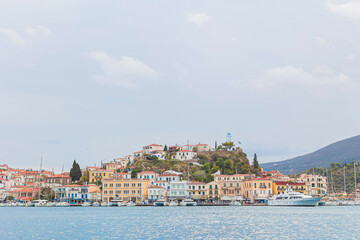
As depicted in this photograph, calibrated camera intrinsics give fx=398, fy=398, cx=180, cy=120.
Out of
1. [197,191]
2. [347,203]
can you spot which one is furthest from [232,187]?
[347,203]

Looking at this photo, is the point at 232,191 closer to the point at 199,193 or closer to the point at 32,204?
the point at 199,193

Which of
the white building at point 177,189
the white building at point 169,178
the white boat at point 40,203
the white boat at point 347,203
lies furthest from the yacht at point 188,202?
the white boat at point 347,203

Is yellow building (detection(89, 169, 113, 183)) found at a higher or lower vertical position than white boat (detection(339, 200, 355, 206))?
higher

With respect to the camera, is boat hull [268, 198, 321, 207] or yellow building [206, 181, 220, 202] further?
yellow building [206, 181, 220, 202]

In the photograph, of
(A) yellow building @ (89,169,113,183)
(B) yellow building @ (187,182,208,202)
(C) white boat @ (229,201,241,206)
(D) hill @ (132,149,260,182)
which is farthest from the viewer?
(A) yellow building @ (89,169,113,183)

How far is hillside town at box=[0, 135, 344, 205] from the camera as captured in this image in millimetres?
107750

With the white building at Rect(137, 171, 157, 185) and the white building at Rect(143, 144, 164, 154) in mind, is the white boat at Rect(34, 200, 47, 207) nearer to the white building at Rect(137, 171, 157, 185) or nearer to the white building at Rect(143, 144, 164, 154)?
Result: the white building at Rect(137, 171, 157, 185)

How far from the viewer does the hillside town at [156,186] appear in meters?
108

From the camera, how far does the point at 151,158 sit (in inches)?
5285

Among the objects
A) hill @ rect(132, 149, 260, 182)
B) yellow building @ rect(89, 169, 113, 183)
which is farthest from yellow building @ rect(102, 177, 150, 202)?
yellow building @ rect(89, 169, 113, 183)

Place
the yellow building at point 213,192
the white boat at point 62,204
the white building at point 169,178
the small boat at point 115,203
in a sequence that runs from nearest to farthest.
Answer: the small boat at point 115,203
the yellow building at point 213,192
the white boat at point 62,204
the white building at point 169,178

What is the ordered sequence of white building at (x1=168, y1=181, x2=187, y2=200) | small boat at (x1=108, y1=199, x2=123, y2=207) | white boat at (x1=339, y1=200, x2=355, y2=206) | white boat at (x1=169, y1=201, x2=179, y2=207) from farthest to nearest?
white boat at (x1=339, y1=200, x2=355, y2=206), white building at (x1=168, y1=181, x2=187, y2=200), small boat at (x1=108, y1=199, x2=123, y2=207), white boat at (x1=169, y1=201, x2=179, y2=207)

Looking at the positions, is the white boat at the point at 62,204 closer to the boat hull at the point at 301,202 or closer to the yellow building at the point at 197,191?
the yellow building at the point at 197,191

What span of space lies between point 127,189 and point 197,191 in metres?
19.3
